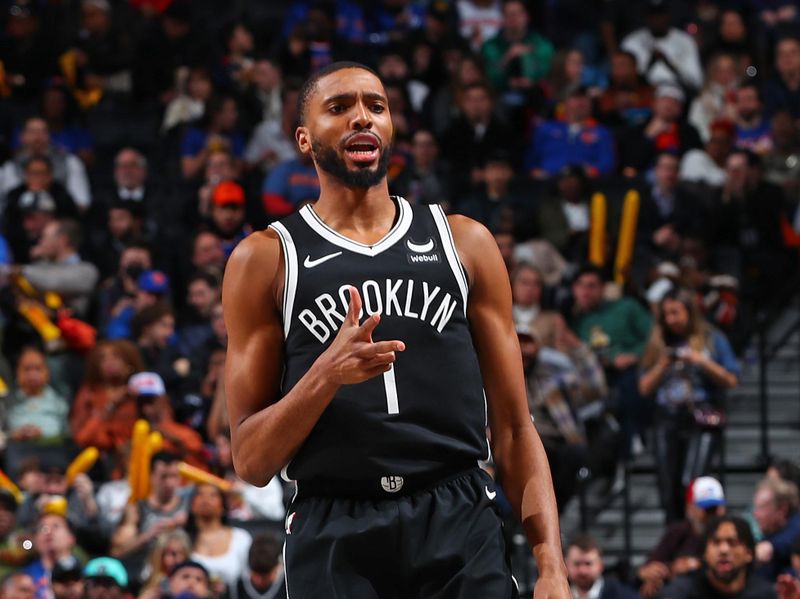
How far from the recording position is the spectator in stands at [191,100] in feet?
48.2

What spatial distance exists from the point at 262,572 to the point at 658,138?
6436 millimetres

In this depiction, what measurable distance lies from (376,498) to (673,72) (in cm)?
1175

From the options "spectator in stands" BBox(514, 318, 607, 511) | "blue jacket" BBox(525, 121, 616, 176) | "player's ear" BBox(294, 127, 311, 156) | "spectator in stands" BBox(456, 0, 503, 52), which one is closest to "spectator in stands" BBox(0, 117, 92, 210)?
"blue jacket" BBox(525, 121, 616, 176)

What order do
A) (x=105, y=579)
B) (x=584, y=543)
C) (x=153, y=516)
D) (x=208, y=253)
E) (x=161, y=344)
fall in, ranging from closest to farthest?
(x=105, y=579)
(x=584, y=543)
(x=153, y=516)
(x=161, y=344)
(x=208, y=253)

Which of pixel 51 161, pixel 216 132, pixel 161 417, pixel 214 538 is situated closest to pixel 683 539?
pixel 214 538

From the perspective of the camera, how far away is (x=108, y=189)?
14.4m

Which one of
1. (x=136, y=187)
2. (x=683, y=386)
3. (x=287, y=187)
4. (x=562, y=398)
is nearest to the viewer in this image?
(x=562, y=398)

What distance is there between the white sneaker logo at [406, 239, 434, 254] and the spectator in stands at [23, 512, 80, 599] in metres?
6.08

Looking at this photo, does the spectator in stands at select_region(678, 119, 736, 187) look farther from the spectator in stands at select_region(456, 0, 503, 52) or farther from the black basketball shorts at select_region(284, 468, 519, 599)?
the black basketball shorts at select_region(284, 468, 519, 599)

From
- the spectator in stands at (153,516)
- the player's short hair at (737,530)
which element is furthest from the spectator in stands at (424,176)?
the player's short hair at (737,530)

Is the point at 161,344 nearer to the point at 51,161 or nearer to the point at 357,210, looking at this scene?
the point at 51,161

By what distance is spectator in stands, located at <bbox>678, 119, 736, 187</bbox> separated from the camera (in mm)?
13672

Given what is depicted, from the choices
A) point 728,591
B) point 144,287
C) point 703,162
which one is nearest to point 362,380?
point 728,591

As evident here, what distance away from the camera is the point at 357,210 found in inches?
166
